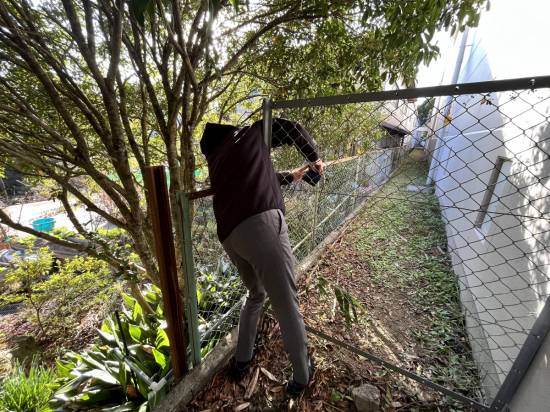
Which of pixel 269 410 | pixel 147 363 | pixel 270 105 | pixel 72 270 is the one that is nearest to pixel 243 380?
pixel 269 410

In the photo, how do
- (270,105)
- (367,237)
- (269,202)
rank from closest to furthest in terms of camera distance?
(269,202), (270,105), (367,237)

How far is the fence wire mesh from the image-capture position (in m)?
1.75

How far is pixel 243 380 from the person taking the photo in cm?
182

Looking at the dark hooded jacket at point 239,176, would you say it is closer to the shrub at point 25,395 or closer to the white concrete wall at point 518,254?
the white concrete wall at point 518,254

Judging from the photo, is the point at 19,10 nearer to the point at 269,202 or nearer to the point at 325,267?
the point at 269,202

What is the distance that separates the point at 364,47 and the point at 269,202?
2418 millimetres

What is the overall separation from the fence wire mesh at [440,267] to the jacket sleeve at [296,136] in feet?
0.04

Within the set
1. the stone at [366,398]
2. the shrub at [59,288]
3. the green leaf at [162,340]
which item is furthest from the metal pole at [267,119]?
the shrub at [59,288]

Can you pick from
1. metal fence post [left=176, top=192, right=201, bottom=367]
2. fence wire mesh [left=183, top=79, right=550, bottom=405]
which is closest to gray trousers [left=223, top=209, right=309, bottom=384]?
metal fence post [left=176, top=192, right=201, bottom=367]

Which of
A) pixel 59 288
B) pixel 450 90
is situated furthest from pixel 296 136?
pixel 59 288

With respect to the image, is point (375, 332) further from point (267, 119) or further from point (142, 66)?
point (142, 66)

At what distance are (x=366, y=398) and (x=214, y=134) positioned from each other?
199 cm

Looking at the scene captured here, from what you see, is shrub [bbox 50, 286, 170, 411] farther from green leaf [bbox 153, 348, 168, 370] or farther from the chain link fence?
the chain link fence

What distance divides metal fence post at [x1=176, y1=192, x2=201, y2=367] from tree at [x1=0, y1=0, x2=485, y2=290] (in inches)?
41.4
